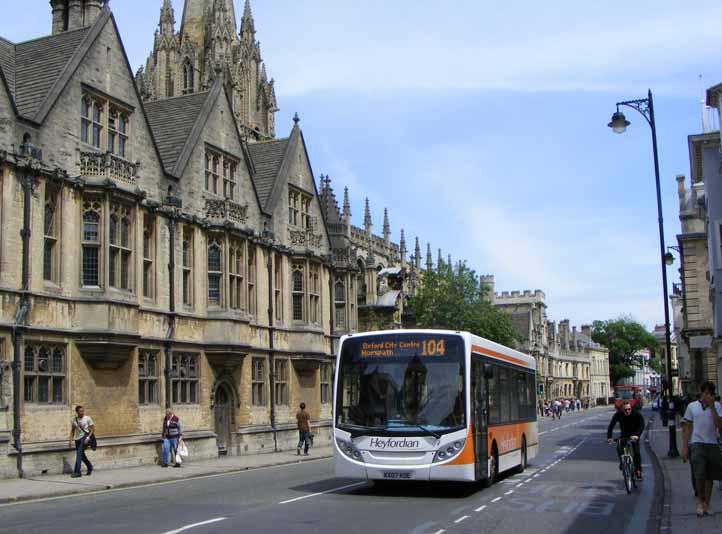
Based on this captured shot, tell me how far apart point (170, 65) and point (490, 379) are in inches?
2329

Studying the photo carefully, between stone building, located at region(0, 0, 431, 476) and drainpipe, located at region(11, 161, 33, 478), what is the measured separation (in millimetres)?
35

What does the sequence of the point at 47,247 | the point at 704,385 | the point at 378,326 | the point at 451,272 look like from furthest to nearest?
the point at 451,272 < the point at 378,326 < the point at 47,247 < the point at 704,385

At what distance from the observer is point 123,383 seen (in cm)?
2519

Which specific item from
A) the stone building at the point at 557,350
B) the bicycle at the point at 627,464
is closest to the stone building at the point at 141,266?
the bicycle at the point at 627,464

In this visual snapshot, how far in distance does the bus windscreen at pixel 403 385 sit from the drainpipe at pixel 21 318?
8843 mm

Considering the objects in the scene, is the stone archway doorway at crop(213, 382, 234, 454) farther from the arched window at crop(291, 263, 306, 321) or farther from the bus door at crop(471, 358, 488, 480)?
the bus door at crop(471, 358, 488, 480)

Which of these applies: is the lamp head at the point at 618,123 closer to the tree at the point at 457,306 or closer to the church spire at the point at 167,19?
the tree at the point at 457,306

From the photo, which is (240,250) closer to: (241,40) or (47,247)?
(47,247)

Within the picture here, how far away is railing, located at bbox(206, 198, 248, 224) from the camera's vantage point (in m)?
30.2

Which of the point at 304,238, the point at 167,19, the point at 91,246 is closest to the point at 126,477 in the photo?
the point at 91,246

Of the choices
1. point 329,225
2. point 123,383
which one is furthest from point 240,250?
point 329,225

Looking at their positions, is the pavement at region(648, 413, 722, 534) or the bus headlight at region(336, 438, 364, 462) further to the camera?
the bus headlight at region(336, 438, 364, 462)

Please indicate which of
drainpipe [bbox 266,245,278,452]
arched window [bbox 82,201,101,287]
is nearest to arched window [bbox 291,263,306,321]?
drainpipe [bbox 266,245,278,452]

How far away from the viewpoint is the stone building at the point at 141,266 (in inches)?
870
